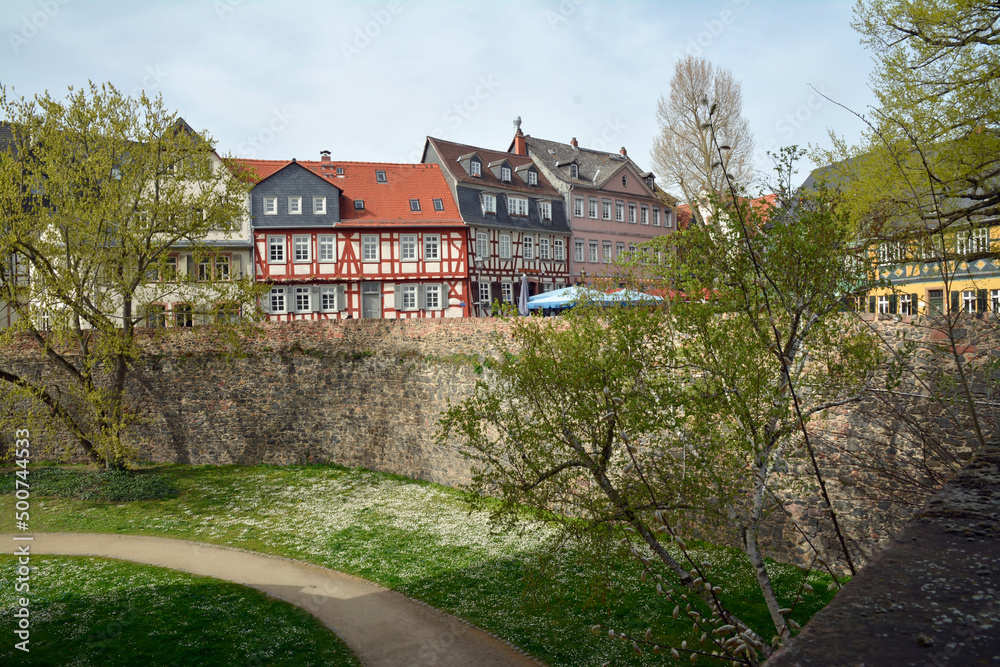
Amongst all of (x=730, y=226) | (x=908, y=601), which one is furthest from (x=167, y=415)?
(x=908, y=601)

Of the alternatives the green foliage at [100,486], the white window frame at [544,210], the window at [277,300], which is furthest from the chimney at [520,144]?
the green foliage at [100,486]

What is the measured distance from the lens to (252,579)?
39.8 ft

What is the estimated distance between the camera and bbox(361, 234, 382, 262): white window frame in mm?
31953

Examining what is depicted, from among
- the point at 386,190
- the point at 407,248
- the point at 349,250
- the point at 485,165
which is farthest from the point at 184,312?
the point at 485,165

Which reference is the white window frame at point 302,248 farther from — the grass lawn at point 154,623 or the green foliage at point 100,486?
the grass lawn at point 154,623

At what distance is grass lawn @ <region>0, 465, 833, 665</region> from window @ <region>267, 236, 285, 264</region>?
13.5m

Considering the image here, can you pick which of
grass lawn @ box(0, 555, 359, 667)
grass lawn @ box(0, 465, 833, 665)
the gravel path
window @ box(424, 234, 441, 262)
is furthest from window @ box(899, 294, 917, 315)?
window @ box(424, 234, 441, 262)

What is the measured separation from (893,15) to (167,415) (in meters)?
20.2

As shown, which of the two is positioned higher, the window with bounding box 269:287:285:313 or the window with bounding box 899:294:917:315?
the window with bounding box 269:287:285:313

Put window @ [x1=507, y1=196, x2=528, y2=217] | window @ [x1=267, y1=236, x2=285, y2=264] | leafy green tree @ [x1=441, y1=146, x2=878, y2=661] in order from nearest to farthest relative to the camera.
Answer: leafy green tree @ [x1=441, y1=146, x2=878, y2=661], window @ [x1=267, y1=236, x2=285, y2=264], window @ [x1=507, y1=196, x2=528, y2=217]

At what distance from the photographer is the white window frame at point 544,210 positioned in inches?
1478

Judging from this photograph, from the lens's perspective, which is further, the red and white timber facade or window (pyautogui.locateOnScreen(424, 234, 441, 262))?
window (pyautogui.locateOnScreen(424, 234, 441, 262))

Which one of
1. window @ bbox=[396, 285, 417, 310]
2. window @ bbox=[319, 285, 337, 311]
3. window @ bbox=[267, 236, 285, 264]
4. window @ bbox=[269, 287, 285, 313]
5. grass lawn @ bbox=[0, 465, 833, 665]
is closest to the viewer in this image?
grass lawn @ bbox=[0, 465, 833, 665]

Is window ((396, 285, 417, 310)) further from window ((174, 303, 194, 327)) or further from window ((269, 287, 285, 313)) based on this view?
window ((174, 303, 194, 327))
